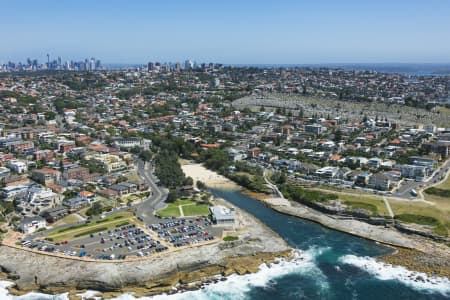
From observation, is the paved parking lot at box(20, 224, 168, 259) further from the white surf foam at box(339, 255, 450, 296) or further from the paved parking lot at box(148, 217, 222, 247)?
the white surf foam at box(339, 255, 450, 296)

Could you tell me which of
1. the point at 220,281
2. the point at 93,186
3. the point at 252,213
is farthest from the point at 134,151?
the point at 220,281

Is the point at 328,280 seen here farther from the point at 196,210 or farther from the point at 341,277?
the point at 196,210

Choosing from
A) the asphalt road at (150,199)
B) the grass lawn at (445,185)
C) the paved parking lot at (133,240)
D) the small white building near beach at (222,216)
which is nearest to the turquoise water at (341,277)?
the small white building near beach at (222,216)

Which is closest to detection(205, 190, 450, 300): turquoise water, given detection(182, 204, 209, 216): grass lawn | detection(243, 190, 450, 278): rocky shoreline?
detection(243, 190, 450, 278): rocky shoreline

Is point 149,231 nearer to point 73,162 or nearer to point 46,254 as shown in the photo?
point 46,254

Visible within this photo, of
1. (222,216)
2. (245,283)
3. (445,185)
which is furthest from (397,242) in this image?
(445,185)
